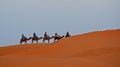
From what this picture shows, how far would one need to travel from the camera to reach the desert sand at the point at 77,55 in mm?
6293

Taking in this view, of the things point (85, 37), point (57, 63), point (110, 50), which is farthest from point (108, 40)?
point (57, 63)

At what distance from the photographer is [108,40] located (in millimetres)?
11609

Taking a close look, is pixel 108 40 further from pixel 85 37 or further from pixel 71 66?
pixel 71 66

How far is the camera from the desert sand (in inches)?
248

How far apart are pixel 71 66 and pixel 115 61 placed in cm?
163

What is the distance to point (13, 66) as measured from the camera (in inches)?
233

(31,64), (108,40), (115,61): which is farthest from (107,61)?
(108,40)

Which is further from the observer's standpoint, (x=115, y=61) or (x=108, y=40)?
(x=108, y=40)

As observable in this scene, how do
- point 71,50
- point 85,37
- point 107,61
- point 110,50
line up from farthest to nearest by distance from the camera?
1. point 85,37
2. point 71,50
3. point 110,50
4. point 107,61

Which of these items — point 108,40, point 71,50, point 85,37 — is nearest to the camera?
point 71,50

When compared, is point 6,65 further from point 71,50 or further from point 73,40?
point 73,40

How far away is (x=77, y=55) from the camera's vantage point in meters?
8.90

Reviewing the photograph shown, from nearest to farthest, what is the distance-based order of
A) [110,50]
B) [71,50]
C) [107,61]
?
[107,61]
[110,50]
[71,50]

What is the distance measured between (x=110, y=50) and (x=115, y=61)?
5.35 ft
